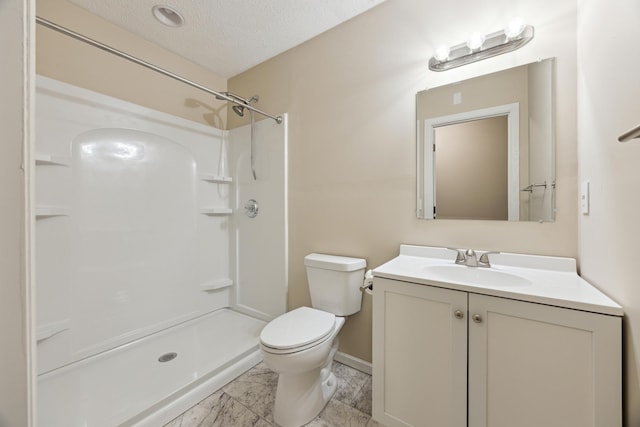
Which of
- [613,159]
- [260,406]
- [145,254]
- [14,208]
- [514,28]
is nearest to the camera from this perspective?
[14,208]

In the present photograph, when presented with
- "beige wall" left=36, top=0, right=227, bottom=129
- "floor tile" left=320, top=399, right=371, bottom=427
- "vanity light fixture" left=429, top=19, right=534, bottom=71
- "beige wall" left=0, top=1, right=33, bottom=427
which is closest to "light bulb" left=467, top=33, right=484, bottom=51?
"vanity light fixture" left=429, top=19, right=534, bottom=71

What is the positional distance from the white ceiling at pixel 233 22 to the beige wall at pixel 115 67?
8cm

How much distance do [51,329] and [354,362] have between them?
1.87 m

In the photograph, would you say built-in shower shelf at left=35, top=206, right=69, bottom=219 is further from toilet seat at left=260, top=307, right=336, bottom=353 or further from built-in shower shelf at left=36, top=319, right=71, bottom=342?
toilet seat at left=260, top=307, right=336, bottom=353

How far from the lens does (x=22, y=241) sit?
0.53 meters

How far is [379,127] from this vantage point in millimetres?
1592

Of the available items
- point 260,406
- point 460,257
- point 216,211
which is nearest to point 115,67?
point 216,211

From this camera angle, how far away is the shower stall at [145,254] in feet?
4.68

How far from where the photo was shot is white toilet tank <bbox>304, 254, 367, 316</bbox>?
1.56 metres

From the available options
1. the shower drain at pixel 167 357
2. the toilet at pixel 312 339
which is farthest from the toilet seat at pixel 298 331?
the shower drain at pixel 167 357

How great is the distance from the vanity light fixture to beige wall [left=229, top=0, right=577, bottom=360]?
45mm

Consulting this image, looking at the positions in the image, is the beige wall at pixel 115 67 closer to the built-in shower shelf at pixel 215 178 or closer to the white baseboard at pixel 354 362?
the built-in shower shelf at pixel 215 178

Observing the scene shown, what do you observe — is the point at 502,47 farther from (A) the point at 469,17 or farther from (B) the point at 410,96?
(B) the point at 410,96

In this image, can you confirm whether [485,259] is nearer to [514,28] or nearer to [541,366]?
[541,366]
